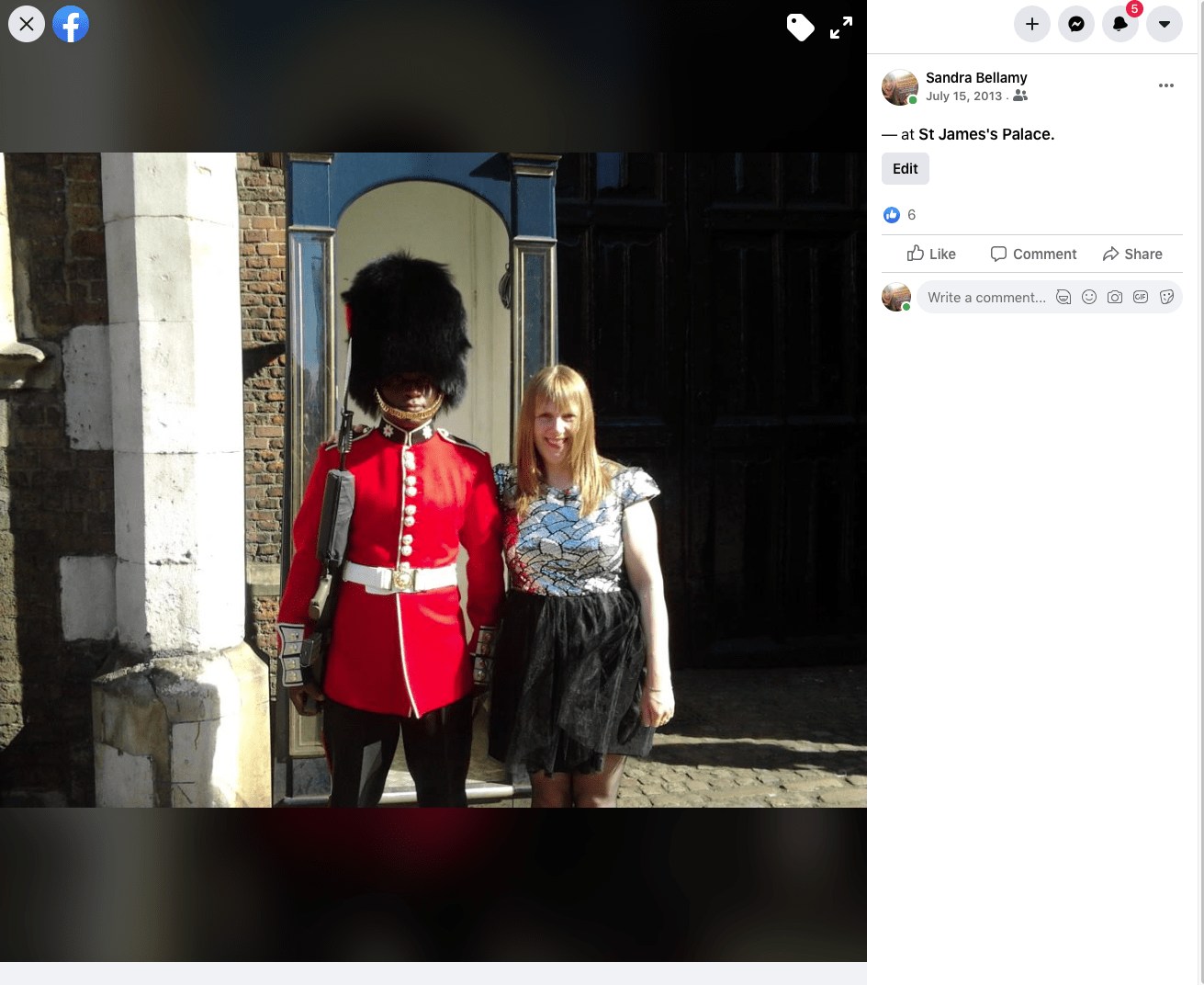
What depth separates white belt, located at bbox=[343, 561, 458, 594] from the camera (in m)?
2.95

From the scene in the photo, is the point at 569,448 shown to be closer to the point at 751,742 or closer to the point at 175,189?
the point at 175,189

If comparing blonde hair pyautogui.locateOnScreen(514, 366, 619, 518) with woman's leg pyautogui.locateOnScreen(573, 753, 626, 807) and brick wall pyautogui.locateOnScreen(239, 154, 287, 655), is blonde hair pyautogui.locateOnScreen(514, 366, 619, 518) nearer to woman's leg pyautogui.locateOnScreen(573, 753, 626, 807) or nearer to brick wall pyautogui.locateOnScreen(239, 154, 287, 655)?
woman's leg pyautogui.locateOnScreen(573, 753, 626, 807)

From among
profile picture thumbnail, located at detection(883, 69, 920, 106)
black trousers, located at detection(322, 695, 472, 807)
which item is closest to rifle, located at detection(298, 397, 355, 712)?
black trousers, located at detection(322, 695, 472, 807)

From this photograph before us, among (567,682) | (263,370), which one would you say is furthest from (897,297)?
(263,370)

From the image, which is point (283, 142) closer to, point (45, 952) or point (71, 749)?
point (45, 952)

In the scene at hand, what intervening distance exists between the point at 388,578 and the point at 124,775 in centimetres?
114

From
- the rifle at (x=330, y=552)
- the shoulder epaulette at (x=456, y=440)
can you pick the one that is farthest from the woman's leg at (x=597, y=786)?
the shoulder epaulette at (x=456, y=440)

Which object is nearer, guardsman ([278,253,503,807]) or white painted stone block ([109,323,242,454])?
guardsman ([278,253,503,807])

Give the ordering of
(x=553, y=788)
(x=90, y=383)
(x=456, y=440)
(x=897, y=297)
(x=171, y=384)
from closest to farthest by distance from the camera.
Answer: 1. (x=897, y=297)
2. (x=553, y=788)
3. (x=456, y=440)
4. (x=171, y=384)
5. (x=90, y=383)

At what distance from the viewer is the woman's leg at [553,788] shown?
9.43ft

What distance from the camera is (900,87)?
207 centimetres

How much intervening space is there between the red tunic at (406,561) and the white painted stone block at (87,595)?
0.81m

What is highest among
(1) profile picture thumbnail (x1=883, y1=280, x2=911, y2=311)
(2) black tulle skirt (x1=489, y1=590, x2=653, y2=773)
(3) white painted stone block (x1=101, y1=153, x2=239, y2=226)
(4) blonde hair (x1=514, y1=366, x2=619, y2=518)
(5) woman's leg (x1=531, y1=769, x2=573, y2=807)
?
(3) white painted stone block (x1=101, y1=153, x2=239, y2=226)

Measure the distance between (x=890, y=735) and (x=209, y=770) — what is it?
2175mm
